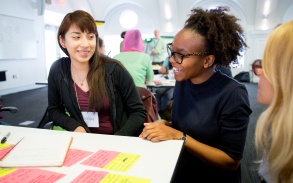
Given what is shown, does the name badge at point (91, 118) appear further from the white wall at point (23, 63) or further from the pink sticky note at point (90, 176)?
the white wall at point (23, 63)

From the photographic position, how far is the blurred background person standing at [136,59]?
9.14 feet

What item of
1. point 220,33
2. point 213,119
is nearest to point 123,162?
point 213,119

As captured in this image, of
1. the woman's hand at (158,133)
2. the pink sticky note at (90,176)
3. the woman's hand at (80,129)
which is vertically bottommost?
the woman's hand at (80,129)

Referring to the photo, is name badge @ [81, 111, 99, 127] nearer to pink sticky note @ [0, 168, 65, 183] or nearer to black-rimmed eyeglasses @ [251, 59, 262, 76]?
pink sticky note @ [0, 168, 65, 183]

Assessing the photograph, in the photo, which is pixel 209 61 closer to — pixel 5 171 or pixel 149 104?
pixel 149 104

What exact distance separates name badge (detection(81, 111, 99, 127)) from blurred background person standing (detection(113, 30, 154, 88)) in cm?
122

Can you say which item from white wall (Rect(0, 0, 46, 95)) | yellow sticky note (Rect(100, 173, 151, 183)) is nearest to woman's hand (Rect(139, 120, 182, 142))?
yellow sticky note (Rect(100, 173, 151, 183))

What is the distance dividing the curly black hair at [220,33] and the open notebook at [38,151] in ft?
2.67

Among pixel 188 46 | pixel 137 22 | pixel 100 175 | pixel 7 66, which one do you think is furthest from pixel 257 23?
pixel 100 175

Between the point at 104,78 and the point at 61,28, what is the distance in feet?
1.39

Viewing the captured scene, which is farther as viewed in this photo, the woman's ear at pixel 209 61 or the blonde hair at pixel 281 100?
the woman's ear at pixel 209 61

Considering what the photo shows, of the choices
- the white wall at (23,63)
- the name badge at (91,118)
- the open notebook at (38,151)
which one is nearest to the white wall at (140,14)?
the white wall at (23,63)

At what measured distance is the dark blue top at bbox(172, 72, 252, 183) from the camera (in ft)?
3.61

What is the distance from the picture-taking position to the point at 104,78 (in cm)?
159
